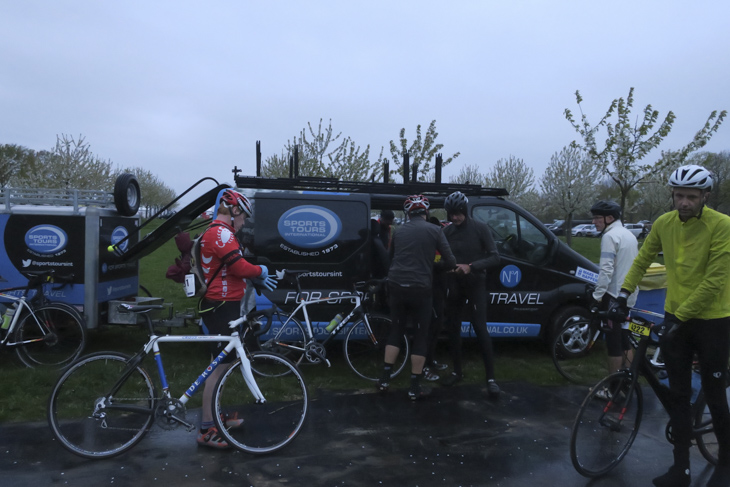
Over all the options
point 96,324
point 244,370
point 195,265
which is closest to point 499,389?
point 244,370

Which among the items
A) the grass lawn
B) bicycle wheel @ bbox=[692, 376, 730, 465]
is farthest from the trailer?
bicycle wheel @ bbox=[692, 376, 730, 465]

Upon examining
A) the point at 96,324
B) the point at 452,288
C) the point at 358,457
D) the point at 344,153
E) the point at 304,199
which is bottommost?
the point at 358,457

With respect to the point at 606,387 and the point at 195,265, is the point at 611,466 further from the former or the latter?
the point at 195,265

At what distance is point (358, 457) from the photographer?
4.12 metres

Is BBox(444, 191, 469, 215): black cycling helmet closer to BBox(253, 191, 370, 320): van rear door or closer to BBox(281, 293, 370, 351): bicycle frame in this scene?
BBox(253, 191, 370, 320): van rear door

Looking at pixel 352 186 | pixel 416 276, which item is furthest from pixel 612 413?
pixel 352 186

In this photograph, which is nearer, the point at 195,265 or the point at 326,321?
the point at 195,265

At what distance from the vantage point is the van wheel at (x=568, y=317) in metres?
6.77

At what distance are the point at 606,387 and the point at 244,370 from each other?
261cm

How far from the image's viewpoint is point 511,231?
6.77 meters

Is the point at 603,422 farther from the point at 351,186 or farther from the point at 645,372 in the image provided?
the point at 351,186

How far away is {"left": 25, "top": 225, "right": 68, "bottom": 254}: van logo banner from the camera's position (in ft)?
21.6

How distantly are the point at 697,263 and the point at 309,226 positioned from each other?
3.88 m

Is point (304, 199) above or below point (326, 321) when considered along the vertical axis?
above
